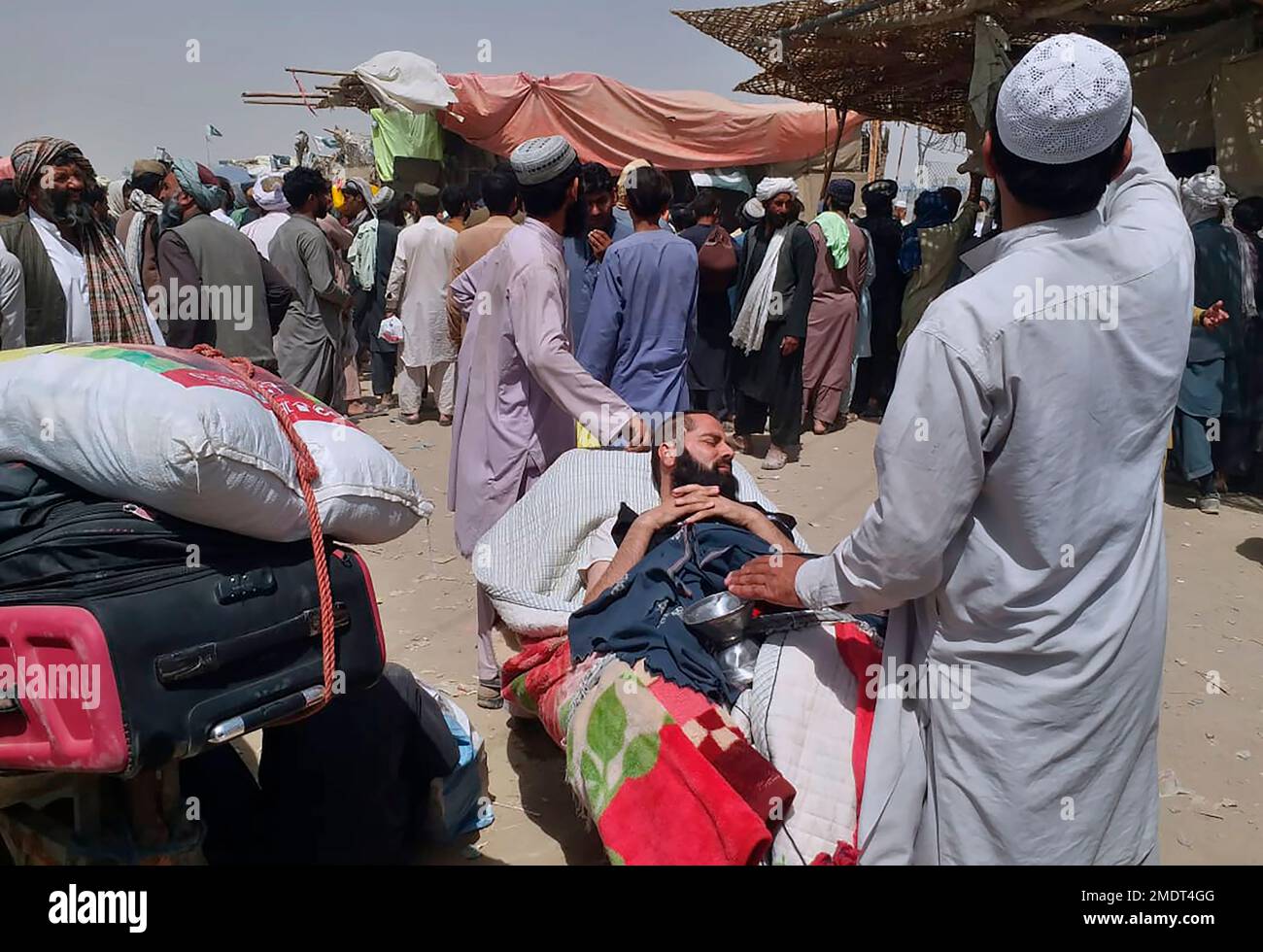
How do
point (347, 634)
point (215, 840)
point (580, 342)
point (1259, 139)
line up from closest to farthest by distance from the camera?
point (347, 634) → point (215, 840) → point (580, 342) → point (1259, 139)

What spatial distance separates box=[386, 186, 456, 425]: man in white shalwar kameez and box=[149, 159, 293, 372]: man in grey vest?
7.76 ft

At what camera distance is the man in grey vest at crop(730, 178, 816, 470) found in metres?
6.80

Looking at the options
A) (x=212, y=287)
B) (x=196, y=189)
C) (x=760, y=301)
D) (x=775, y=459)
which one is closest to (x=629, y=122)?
(x=760, y=301)

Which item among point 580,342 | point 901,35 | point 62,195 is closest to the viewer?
point 62,195

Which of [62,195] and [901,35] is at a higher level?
[901,35]

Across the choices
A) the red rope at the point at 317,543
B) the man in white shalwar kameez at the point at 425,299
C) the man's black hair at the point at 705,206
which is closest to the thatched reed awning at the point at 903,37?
the man's black hair at the point at 705,206

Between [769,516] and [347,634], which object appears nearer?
[347,634]

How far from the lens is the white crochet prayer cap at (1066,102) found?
1512 mm

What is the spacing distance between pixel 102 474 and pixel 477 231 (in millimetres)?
4690

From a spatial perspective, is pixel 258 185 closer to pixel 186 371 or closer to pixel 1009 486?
pixel 186 371

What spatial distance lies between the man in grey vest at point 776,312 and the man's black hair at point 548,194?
376 cm

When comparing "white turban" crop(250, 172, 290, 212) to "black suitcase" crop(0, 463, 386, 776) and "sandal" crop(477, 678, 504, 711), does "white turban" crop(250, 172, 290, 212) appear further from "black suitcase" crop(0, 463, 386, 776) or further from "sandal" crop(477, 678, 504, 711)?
"black suitcase" crop(0, 463, 386, 776)

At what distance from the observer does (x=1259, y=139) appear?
5.58 meters

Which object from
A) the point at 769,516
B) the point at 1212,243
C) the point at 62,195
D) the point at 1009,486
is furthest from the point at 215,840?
the point at 1212,243
